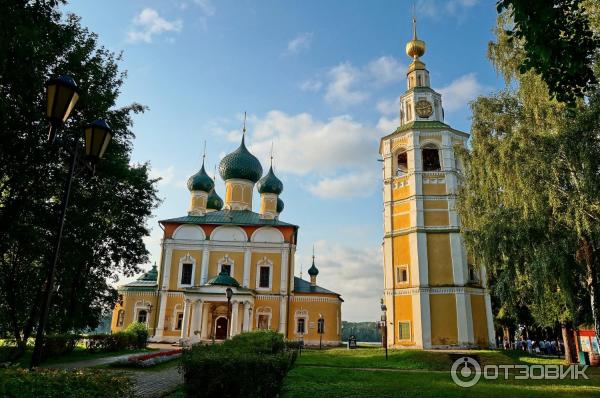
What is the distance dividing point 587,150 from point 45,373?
39.4 feet

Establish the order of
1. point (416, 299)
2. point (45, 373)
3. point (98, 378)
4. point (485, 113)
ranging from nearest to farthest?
point (45, 373), point (98, 378), point (485, 113), point (416, 299)

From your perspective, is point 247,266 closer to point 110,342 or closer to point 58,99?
point 110,342

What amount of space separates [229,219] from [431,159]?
53.9 feet

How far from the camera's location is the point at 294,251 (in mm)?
33844

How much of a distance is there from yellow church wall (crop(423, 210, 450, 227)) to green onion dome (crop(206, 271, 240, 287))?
45.2 feet

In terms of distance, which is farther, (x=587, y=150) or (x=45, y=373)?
(x=587, y=150)

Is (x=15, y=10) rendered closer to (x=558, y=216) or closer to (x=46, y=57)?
(x=46, y=57)

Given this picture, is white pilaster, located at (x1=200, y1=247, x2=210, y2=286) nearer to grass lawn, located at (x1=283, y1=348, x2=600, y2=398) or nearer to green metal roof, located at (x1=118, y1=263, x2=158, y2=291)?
green metal roof, located at (x1=118, y1=263, x2=158, y2=291)

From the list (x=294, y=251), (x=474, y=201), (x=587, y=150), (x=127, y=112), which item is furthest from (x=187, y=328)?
(x=587, y=150)

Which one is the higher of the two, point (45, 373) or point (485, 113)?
point (485, 113)

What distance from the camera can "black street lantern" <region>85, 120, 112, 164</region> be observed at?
6.08 m

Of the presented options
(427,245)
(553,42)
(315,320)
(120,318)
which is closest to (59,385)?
(553,42)

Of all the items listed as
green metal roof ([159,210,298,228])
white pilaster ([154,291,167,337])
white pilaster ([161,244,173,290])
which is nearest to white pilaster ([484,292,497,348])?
green metal roof ([159,210,298,228])

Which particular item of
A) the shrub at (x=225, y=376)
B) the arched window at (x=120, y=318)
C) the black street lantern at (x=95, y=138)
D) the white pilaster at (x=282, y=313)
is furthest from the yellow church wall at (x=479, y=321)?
the arched window at (x=120, y=318)
